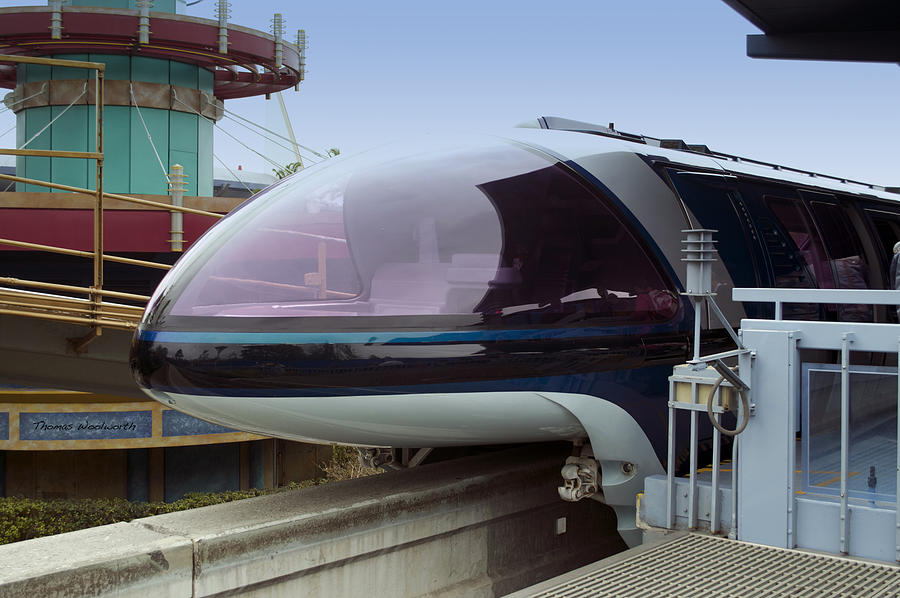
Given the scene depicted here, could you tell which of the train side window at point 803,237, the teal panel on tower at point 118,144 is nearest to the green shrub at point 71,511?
the teal panel on tower at point 118,144

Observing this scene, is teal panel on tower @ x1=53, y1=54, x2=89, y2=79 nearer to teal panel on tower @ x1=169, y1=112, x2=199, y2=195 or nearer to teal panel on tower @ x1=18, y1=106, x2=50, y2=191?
teal panel on tower @ x1=18, y1=106, x2=50, y2=191

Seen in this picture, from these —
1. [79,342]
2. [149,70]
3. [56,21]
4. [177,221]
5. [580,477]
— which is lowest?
[580,477]

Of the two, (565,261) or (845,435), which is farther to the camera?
(565,261)

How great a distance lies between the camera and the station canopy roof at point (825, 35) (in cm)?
1631

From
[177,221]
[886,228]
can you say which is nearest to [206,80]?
[177,221]

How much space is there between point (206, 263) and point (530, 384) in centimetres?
193

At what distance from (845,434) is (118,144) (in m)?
23.4

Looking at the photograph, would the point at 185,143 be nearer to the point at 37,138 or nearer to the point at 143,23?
the point at 143,23

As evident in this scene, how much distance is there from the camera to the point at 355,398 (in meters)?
5.49

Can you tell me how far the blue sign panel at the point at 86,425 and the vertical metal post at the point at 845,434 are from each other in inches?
602

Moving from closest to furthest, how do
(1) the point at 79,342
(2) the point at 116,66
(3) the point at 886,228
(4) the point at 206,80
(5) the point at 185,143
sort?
(1) the point at 79,342, (3) the point at 886,228, (2) the point at 116,66, (5) the point at 185,143, (4) the point at 206,80

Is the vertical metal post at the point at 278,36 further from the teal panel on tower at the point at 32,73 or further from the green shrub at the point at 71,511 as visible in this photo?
the green shrub at the point at 71,511

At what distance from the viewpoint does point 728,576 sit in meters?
4.61

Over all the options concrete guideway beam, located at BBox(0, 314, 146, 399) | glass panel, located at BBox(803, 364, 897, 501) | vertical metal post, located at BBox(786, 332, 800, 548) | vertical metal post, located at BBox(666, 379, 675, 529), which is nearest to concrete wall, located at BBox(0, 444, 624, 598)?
vertical metal post, located at BBox(666, 379, 675, 529)
